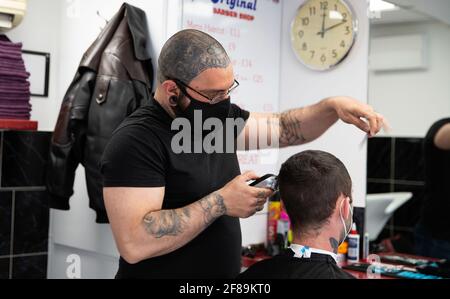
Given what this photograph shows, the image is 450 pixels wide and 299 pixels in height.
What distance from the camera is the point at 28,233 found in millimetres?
3211

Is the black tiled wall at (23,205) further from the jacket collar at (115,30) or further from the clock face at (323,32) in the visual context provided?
the clock face at (323,32)

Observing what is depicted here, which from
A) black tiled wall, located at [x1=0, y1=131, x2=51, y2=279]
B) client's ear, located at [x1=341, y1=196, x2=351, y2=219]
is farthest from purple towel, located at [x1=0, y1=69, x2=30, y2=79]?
client's ear, located at [x1=341, y1=196, x2=351, y2=219]

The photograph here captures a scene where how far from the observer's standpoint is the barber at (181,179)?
178cm

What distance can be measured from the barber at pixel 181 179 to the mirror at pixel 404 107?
1552mm

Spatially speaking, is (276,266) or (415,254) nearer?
(276,266)

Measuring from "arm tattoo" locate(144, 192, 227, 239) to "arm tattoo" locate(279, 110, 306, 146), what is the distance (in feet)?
1.96

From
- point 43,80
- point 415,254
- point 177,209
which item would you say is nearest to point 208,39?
point 177,209

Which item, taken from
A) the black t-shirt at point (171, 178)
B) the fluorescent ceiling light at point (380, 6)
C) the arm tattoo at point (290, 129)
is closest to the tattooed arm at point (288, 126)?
the arm tattoo at point (290, 129)

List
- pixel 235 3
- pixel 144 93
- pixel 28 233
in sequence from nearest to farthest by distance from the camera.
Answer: pixel 144 93 → pixel 235 3 → pixel 28 233

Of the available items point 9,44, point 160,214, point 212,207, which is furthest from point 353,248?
point 9,44

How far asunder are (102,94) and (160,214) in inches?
42.3

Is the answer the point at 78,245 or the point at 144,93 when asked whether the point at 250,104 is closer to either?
the point at 144,93

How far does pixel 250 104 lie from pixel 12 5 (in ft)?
4.36

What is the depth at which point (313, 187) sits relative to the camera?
5.91ft
